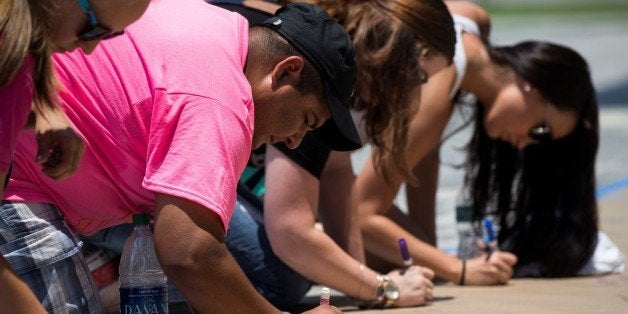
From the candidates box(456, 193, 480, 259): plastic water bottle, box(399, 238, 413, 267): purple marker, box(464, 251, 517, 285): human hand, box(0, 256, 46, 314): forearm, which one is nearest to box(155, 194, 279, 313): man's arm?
box(0, 256, 46, 314): forearm

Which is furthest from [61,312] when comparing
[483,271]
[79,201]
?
[483,271]

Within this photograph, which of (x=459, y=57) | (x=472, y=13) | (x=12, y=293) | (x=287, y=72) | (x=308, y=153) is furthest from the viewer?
(x=472, y=13)

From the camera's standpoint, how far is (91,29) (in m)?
2.35

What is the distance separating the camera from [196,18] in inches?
118

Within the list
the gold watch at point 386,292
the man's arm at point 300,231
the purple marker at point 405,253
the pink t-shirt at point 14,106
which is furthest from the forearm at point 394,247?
the pink t-shirt at point 14,106

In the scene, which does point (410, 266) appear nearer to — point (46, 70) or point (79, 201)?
point (79, 201)

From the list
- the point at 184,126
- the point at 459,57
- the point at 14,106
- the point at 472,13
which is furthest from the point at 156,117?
the point at 472,13

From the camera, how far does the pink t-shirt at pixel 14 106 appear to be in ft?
7.53

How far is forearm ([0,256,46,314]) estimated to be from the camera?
7.80 feet

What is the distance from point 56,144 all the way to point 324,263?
5.59ft

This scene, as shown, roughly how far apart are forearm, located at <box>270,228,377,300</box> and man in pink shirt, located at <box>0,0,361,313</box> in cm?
77

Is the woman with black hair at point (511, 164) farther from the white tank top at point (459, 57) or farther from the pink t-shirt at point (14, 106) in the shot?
the pink t-shirt at point (14, 106)

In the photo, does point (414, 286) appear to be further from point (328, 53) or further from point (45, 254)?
point (45, 254)

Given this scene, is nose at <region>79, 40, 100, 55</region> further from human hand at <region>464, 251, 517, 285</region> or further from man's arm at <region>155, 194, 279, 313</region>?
human hand at <region>464, 251, 517, 285</region>
